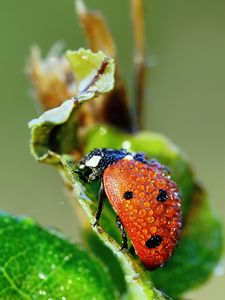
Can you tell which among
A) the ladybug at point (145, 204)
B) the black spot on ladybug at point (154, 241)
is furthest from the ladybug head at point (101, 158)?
the black spot on ladybug at point (154, 241)

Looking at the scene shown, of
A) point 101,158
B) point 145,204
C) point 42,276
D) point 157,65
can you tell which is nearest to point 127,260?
point 42,276

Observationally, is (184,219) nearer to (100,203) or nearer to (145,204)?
(145,204)

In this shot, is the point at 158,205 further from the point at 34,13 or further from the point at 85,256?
the point at 34,13

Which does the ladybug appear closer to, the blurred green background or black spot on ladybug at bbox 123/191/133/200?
black spot on ladybug at bbox 123/191/133/200

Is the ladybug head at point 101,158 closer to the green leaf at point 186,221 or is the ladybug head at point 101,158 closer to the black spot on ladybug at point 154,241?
the green leaf at point 186,221

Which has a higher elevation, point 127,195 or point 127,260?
point 127,195

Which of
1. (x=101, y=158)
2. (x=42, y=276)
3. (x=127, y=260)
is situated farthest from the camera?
(x=101, y=158)

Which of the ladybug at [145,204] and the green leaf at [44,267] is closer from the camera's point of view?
the green leaf at [44,267]
